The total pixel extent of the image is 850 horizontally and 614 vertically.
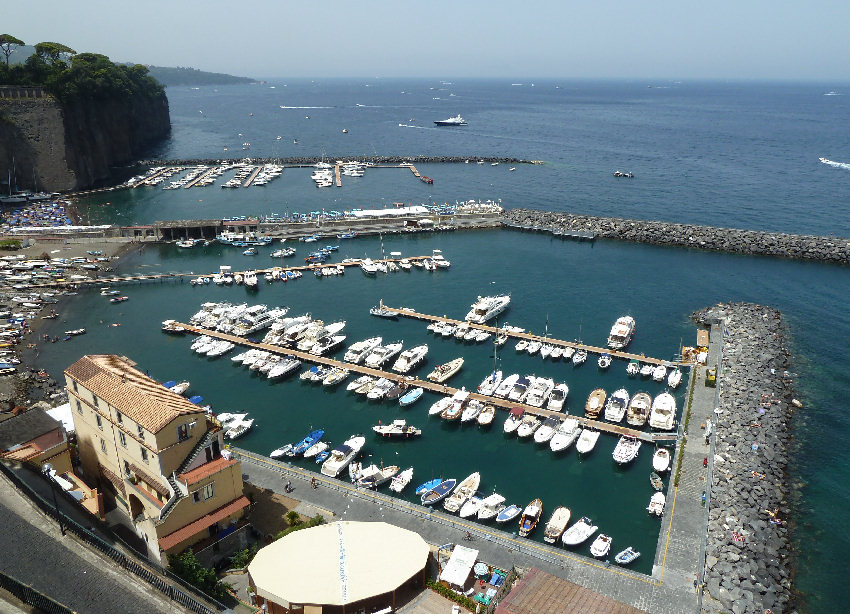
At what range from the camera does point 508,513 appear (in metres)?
36.8

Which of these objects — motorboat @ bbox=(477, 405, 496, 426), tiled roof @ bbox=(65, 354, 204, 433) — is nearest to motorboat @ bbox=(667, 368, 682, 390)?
motorboat @ bbox=(477, 405, 496, 426)

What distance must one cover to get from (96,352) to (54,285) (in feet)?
68.7

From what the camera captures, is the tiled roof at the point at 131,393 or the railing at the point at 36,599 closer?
the railing at the point at 36,599

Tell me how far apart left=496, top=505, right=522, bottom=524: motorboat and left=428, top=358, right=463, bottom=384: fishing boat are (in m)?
16.8

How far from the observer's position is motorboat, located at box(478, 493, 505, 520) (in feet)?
120

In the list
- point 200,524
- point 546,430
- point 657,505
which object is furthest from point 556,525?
point 200,524

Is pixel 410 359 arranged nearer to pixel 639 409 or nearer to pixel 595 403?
pixel 595 403

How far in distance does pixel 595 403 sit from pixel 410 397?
49.5 feet

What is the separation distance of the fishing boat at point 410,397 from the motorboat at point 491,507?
13.3 metres

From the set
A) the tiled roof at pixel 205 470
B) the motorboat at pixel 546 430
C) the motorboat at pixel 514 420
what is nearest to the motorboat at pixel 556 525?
the motorboat at pixel 546 430

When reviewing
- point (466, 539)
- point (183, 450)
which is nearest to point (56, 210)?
point (183, 450)

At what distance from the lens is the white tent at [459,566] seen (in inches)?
1133

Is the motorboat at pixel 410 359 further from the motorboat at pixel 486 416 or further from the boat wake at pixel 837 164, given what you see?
the boat wake at pixel 837 164

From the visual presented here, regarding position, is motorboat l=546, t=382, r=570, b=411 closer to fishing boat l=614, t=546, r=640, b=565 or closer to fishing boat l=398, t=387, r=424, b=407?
fishing boat l=398, t=387, r=424, b=407
